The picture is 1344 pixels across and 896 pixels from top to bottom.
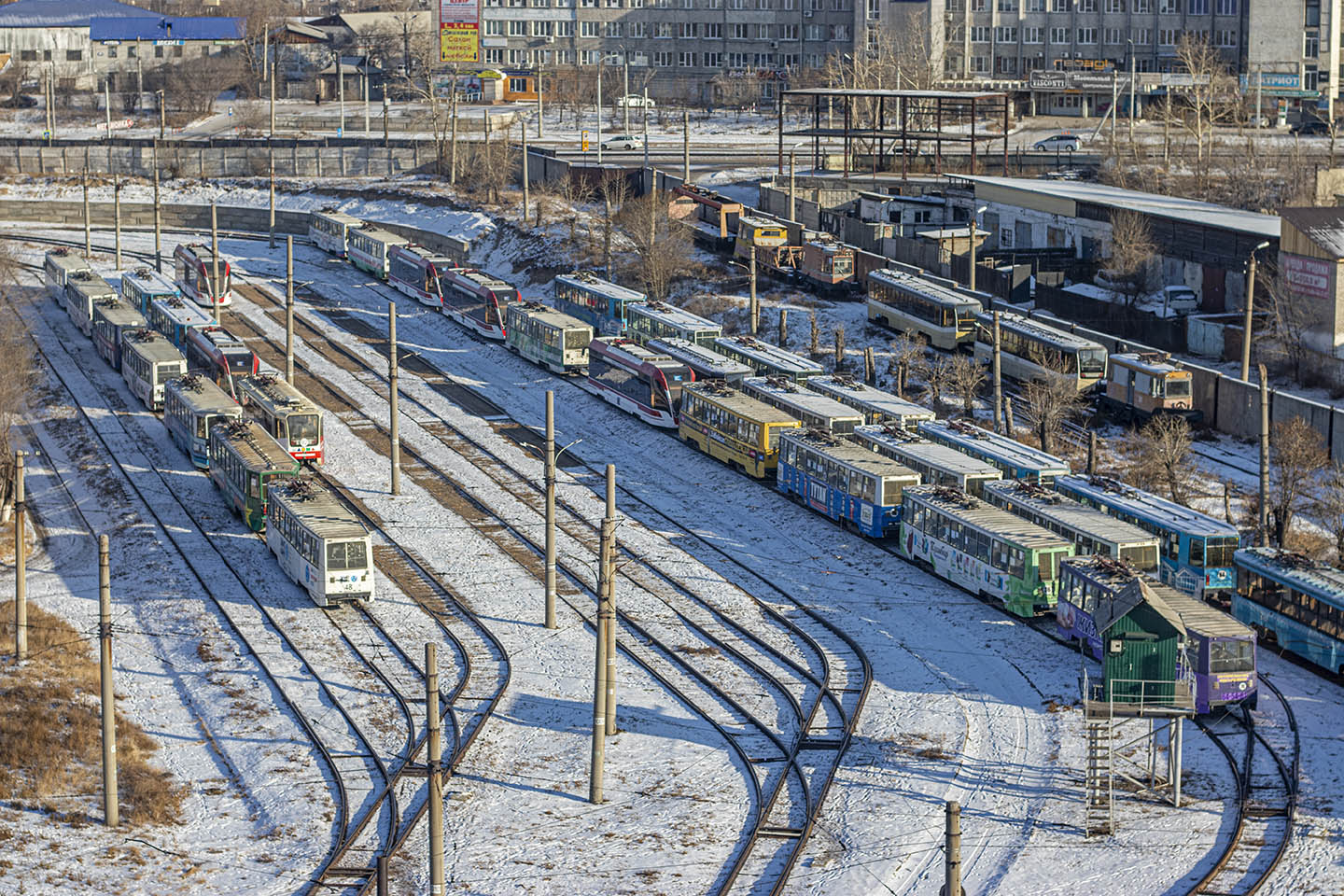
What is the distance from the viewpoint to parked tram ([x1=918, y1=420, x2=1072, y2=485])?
56594mm

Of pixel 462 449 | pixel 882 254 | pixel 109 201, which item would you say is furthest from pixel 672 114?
pixel 462 449

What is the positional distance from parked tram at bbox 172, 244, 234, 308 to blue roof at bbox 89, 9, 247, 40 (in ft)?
272

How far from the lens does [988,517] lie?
52031 millimetres

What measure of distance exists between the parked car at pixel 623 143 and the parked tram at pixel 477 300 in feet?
153

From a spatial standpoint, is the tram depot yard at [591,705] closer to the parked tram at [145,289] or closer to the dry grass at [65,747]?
the dry grass at [65,747]

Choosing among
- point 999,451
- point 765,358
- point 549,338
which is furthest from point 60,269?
point 999,451

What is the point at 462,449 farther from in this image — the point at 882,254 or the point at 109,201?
the point at 109,201

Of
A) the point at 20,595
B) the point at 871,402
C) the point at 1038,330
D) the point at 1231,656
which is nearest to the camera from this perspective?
the point at 1231,656

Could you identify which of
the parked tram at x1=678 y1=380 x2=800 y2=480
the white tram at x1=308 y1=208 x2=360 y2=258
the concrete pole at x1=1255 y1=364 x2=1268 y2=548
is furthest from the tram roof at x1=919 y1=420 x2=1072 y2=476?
the white tram at x1=308 y1=208 x2=360 y2=258

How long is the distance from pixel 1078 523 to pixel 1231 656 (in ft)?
30.4

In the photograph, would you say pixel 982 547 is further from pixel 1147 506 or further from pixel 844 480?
pixel 844 480

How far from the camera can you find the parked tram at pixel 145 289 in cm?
8588

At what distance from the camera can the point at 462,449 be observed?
68812mm

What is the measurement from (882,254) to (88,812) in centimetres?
6428
